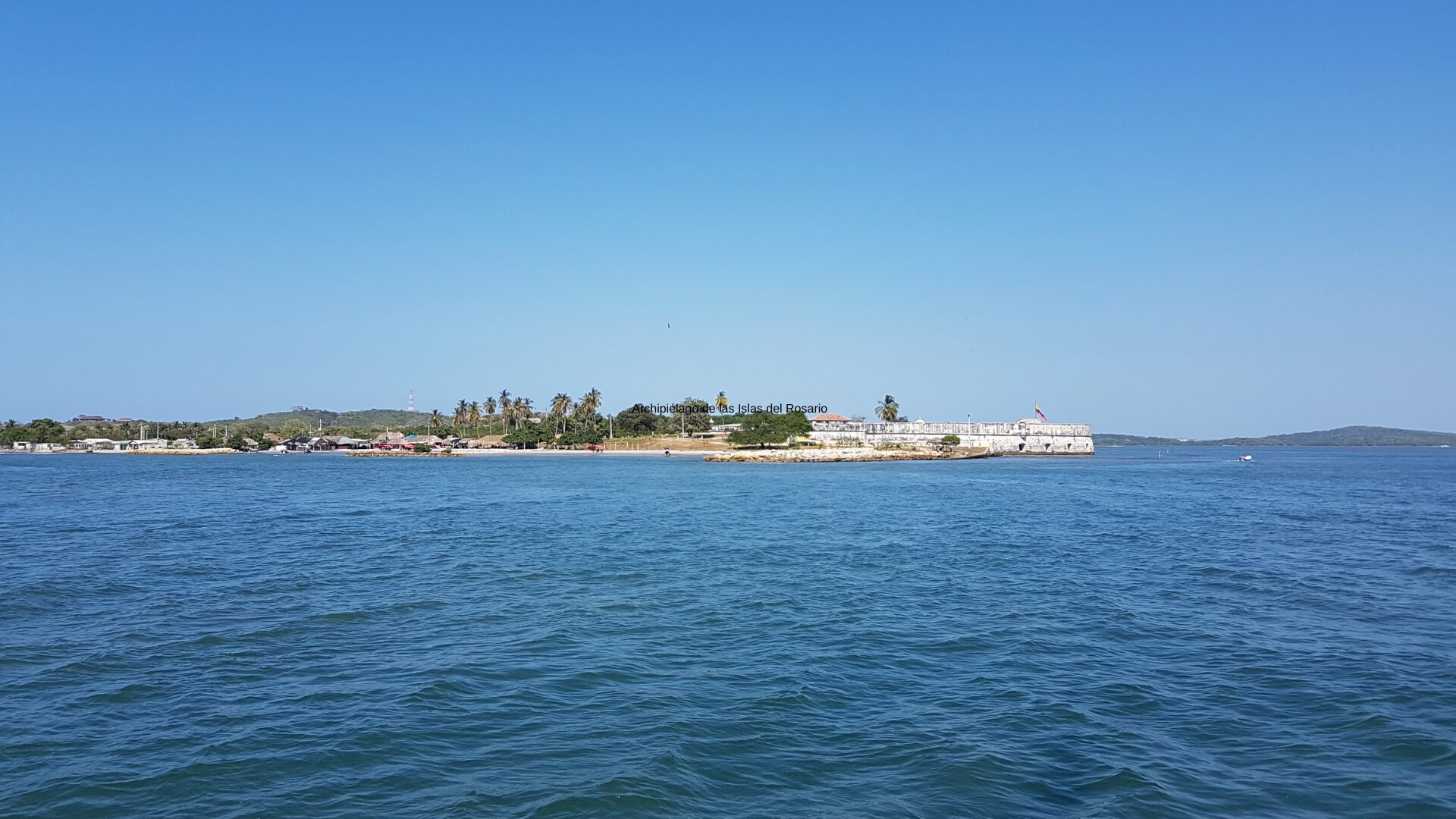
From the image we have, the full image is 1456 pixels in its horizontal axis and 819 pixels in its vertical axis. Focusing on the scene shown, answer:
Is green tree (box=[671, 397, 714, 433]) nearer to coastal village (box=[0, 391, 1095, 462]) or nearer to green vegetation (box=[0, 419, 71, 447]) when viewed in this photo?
coastal village (box=[0, 391, 1095, 462])

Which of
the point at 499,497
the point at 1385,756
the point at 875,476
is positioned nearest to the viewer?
the point at 1385,756

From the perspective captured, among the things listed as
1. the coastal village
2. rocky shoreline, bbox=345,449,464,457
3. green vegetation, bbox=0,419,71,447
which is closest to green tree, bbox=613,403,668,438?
the coastal village

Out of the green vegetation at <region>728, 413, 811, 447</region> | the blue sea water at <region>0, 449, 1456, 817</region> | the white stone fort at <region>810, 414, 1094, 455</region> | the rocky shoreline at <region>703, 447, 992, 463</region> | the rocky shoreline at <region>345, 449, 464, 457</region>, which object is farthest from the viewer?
the white stone fort at <region>810, 414, 1094, 455</region>

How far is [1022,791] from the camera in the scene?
8.70 metres

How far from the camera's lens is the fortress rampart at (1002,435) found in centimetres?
16638

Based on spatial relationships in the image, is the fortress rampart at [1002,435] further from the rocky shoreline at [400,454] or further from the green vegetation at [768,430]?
the rocky shoreline at [400,454]

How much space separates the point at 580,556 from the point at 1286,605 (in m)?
17.9

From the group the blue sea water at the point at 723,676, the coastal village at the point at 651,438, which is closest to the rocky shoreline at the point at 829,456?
the coastal village at the point at 651,438

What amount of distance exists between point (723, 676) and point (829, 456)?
4386 inches

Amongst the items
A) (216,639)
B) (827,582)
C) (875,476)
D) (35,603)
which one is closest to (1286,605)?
(827,582)

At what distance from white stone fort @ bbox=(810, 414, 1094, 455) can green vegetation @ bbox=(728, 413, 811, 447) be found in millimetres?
16212

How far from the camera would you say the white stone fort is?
16638 cm

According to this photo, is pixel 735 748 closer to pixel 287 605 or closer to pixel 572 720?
pixel 572 720

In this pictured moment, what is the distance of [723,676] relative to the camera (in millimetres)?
12859
